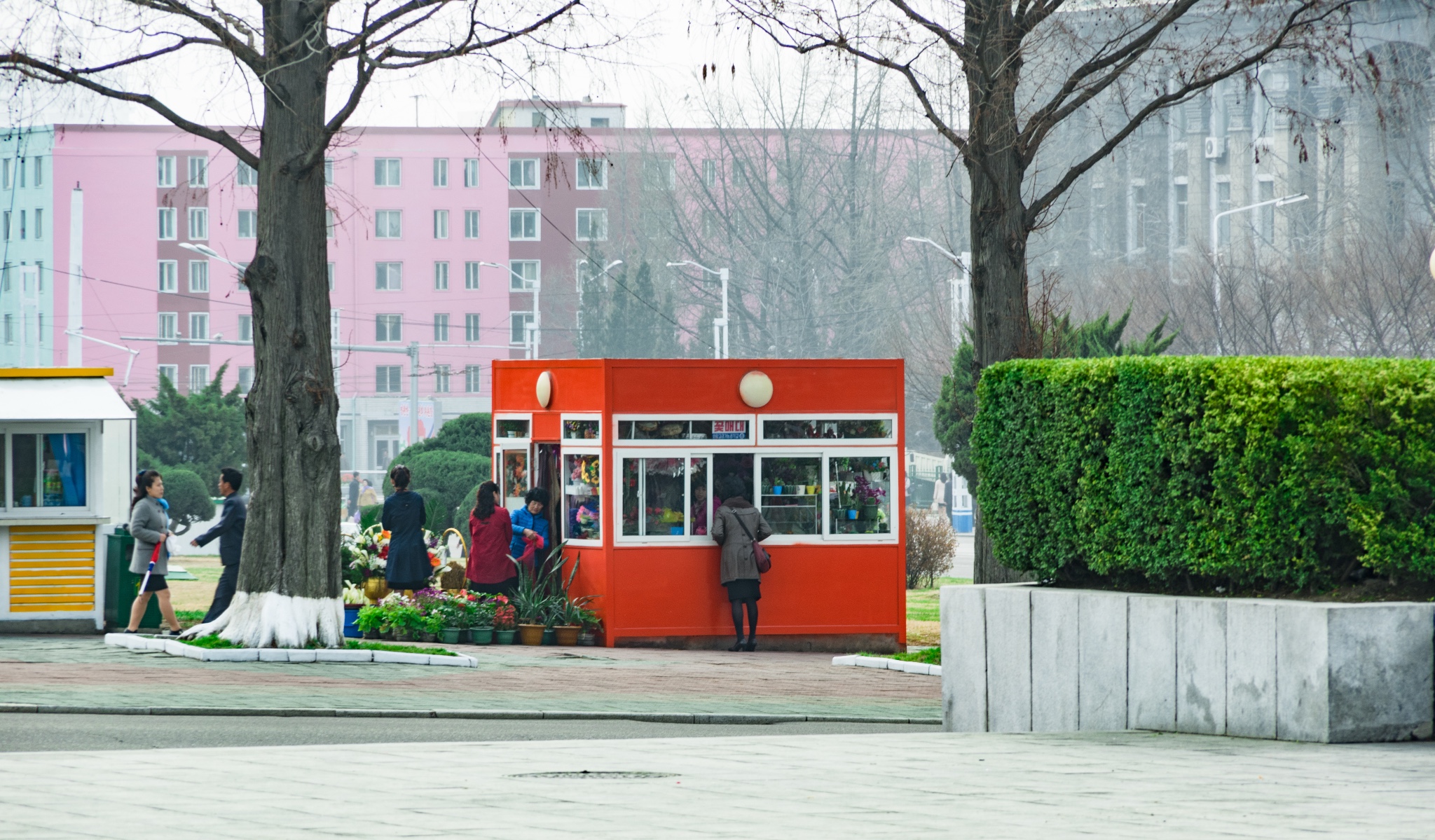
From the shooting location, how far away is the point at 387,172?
296ft

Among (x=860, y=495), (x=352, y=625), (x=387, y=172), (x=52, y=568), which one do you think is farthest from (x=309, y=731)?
(x=387, y=172)

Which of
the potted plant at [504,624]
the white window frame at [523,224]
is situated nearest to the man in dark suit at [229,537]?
the potted plant at [504,624]

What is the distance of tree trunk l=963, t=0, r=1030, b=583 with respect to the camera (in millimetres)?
15055

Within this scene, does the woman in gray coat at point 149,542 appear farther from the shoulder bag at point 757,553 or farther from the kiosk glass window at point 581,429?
the shoulder bag at point 757,553

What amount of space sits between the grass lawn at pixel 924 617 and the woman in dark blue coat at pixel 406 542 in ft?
17.1

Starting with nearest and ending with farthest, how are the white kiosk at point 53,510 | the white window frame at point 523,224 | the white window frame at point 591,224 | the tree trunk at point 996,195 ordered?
the tree trunk at point 996,195
the white kiosk at point 53,510
the white window frame at point 591,224
the white window frame at point 523,224

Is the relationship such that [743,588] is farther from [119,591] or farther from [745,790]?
[745,790]

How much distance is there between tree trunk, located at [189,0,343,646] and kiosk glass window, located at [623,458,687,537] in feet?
12.2

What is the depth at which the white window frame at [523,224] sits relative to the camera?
92250mm

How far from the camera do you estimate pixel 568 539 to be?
1892 centimetres

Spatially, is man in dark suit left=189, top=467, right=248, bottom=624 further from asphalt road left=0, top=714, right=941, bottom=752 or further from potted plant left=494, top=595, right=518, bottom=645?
asphalt road left=0, top=714, right=941, bottom=752

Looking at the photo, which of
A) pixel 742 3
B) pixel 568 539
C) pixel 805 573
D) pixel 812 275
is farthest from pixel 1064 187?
pixel 812 275

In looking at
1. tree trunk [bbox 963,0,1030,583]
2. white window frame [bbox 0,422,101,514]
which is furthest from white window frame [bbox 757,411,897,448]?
white window frame [bbox 0,422,101,514]

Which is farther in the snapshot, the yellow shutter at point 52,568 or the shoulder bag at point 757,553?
the shoulder bag at point 757,553
